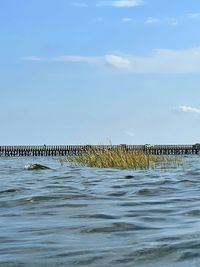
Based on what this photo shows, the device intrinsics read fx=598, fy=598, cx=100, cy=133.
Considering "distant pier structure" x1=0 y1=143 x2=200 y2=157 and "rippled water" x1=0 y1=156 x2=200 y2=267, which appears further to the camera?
"distant pier structure" x1=0 y1=143 x2=200 y2=157

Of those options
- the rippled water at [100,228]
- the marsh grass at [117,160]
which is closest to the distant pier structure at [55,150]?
the marsh grass at [117,160]

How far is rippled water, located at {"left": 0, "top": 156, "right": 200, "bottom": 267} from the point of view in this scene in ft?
17.9

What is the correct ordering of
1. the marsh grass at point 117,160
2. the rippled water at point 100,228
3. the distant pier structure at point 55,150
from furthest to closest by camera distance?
1. the distant pier structure at point 55,150
2. the marsh grass at point 117,160
3. the rippled water at point 100,228

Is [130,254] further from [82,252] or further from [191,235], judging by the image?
[191,235]

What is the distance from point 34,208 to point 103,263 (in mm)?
4745

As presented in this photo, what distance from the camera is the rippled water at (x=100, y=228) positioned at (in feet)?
17.9

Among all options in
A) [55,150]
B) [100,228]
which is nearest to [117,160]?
[100,228]

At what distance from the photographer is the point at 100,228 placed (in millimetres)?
7332

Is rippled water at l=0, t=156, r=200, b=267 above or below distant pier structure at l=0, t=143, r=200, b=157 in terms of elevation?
below

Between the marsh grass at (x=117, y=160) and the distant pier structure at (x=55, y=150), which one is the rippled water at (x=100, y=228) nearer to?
the marsh grass at (x=117, y=160)

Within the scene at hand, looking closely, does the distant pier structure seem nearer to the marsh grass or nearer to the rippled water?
the marsh grass

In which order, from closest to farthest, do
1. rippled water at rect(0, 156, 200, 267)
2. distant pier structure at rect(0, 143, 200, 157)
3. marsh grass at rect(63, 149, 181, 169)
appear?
rippled water at rect(0, 156, 200, 267) < marsh grass at rect(63, 149, 181, 169) < distant pier structure at rect(0, 143, 200, 157)

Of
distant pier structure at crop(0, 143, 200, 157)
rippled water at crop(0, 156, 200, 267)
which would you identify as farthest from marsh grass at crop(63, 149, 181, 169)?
distant pier structure at crop(0, 143, 200, 157)

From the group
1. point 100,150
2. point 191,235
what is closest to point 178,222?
point 191,235
